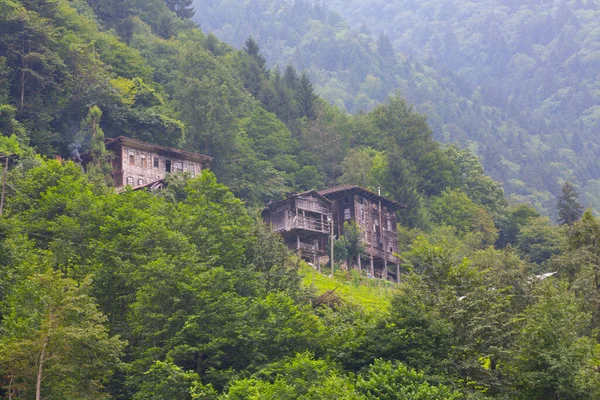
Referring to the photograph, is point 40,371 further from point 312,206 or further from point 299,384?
point 312,206

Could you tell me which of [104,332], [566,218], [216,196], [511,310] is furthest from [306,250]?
[104,332]

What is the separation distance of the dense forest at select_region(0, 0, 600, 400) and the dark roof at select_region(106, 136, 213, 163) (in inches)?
65.4

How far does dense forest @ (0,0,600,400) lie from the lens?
3534 centimetres

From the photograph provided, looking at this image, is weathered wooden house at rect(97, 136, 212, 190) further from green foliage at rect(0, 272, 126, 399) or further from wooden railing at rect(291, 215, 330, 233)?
green foliage at rect(0, 272, 126, 399)

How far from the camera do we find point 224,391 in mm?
36500

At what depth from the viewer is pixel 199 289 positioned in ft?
136

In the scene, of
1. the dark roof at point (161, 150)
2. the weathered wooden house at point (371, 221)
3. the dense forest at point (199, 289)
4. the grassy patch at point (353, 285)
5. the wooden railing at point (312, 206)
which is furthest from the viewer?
the weathered wooden house at point (371, 221)

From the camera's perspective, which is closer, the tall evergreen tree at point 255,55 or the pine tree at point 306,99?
the pine tree at point 306,99

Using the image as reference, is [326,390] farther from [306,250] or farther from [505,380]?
[306,250]

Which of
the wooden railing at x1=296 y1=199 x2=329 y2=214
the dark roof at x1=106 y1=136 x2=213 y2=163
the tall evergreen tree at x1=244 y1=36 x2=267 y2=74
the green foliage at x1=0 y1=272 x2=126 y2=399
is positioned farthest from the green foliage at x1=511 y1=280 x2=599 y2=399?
the tall evergreen tree at x1=244 y1=36 x2=267 y2=74

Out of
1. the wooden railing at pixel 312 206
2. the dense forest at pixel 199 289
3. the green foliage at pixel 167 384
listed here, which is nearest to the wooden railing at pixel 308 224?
the wooden railing at pixel 312 206

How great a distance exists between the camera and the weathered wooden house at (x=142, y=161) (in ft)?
225

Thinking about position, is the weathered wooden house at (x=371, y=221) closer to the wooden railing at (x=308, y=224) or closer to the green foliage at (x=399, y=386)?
the wooden railing at (x=308, y=224)

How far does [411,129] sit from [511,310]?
55837mm
